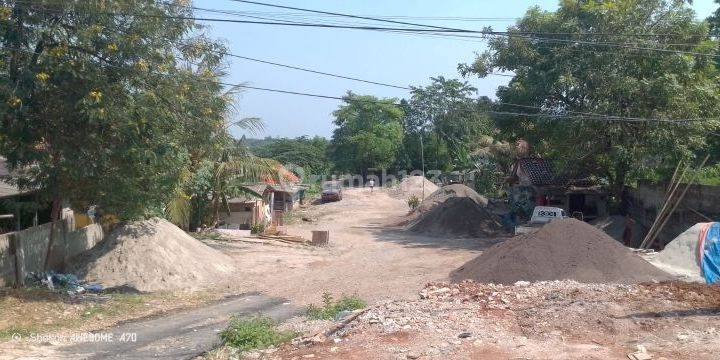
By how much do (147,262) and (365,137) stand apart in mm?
51721

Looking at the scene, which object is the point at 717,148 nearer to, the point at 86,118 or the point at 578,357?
the point at 578,357

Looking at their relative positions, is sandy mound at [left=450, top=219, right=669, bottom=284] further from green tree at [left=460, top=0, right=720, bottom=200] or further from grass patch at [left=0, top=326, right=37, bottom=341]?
grass patch at [left=0, top=326, right=37, bottom=341]

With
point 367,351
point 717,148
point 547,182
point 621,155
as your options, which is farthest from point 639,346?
point 547,182

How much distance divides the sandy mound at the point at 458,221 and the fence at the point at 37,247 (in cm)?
1837

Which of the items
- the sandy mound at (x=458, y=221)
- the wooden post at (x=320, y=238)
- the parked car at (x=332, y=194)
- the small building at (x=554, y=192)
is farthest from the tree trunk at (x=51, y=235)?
the parked car at (x=332, y=194)

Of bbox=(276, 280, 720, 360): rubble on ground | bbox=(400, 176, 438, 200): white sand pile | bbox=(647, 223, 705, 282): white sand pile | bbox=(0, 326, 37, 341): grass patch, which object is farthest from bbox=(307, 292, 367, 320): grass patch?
bbox=(400, 176, 438, 200): white sand pile

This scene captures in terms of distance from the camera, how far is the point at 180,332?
43.6 ft

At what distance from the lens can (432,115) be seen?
73375 millimetres

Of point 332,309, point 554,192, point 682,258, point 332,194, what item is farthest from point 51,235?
point 332,194

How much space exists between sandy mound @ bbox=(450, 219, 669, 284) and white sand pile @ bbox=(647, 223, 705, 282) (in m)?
0.72

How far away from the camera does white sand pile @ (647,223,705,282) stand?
15.9 metres

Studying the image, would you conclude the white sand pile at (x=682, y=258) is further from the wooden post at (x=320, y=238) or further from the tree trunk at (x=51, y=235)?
the tree trunk at (x=51, y=235)

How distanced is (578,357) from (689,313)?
305cm

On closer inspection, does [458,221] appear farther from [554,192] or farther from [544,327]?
[544,327]
